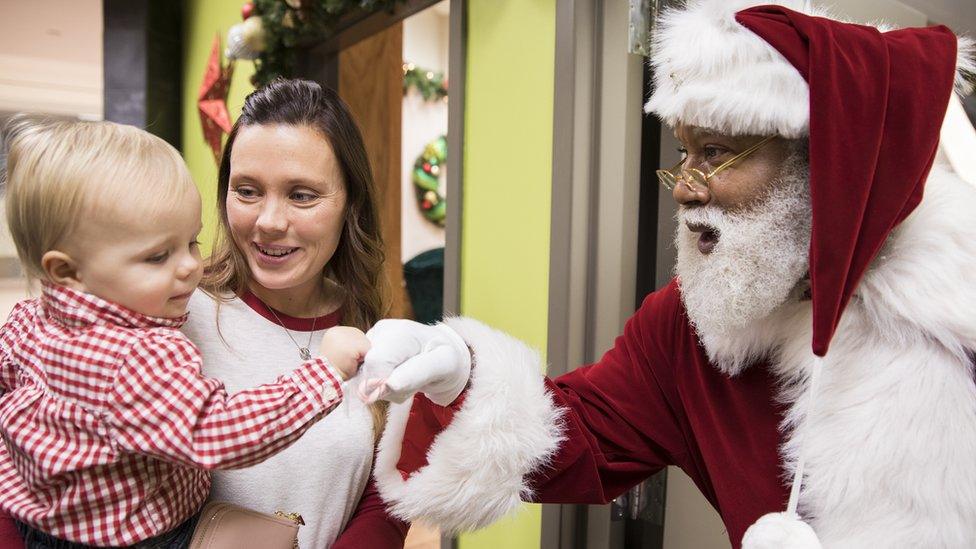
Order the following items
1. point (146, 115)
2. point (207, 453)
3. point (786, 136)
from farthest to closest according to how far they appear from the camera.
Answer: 1. point (146, 115)
2. point (786, 136)
3. point (207, 453)

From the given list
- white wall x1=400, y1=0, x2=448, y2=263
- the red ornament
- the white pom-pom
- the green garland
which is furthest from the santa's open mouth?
white wall x1=400, y1=0, x2=448, y2=263

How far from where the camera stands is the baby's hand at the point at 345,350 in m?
0.96

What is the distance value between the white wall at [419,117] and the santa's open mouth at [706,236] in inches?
166

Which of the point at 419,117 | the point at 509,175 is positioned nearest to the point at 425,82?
the point at 419,117

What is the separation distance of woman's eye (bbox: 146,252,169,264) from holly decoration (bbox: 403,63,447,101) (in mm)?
→ 4349

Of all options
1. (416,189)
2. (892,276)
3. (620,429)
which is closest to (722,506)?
(620,429)

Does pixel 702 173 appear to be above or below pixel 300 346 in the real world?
above

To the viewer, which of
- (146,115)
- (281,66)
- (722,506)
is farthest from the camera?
(146,115)

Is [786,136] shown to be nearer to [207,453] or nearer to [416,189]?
[207,453]

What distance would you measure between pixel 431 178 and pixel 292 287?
412 centimetres

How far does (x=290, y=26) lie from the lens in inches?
117

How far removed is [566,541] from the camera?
A: 1790mm

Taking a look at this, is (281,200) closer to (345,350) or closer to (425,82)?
(345,350)

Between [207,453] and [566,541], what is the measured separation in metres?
1.16
